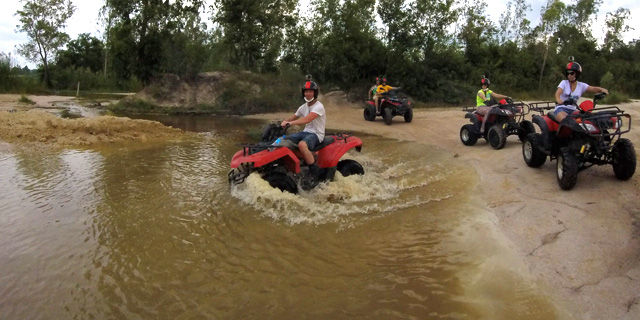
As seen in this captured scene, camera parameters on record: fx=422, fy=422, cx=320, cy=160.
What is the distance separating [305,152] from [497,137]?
464 cm

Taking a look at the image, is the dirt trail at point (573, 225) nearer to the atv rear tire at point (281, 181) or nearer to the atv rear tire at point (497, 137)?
the atv rear tire at point (497, 137)

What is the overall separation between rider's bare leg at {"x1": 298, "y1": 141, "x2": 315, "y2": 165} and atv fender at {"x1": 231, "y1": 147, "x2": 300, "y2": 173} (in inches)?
5.1

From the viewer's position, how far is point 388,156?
9.33 m

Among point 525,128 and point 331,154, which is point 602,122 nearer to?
point 525,128

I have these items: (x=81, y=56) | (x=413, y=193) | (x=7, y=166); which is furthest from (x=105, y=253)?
(x=81, y=56)

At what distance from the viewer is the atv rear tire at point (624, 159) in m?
5.15

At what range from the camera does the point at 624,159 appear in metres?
5.22

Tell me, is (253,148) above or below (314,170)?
above

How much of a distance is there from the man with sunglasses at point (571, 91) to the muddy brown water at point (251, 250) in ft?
5.63

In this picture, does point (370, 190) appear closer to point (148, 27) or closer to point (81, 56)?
point (148, 27)

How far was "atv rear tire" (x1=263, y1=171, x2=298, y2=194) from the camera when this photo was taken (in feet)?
19.0

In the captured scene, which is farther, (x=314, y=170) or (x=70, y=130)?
(x=70, y=130)

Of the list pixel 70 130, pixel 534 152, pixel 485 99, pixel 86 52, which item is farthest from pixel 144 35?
pixel 86 52

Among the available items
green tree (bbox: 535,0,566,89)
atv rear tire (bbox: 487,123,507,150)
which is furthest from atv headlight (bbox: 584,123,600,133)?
green tree (bbox: 535,0,566,89)
